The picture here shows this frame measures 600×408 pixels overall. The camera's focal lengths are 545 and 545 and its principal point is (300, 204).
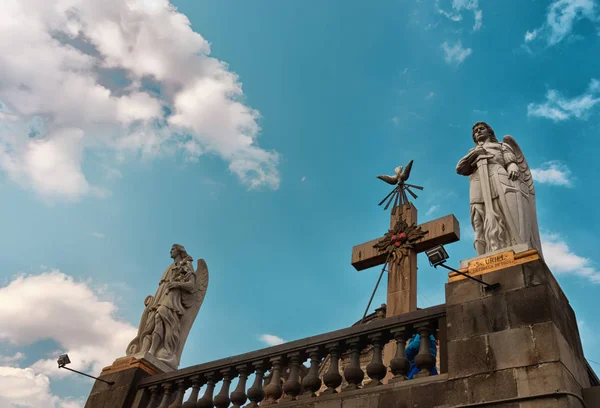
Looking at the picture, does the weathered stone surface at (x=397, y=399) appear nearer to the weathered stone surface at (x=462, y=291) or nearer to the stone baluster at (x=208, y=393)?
the weathered stone surface at (x=462, y=291)

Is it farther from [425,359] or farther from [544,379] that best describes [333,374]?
[544,379]

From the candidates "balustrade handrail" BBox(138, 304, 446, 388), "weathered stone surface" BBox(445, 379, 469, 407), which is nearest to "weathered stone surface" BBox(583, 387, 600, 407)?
"weathered stone surface" BBox(445, 379, 469, 407)

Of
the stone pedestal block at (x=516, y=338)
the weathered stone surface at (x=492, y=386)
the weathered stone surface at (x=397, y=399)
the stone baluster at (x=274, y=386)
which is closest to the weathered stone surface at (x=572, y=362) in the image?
the stone pedestal block at (x=516, y=338)

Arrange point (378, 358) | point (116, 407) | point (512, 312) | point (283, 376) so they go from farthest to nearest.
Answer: point (116, 407)
point (283, 376)
point (378, 358)
point (512, 312)

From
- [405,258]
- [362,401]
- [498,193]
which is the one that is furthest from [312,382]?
[405,258]

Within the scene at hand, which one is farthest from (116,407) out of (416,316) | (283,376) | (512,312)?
(512,312)

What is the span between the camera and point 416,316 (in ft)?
22.6

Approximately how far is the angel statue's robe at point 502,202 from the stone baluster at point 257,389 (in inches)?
138

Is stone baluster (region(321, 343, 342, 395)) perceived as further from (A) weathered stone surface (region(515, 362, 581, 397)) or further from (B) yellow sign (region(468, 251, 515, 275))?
(A) weathered stone surface (region(515, 362, 581, 397))

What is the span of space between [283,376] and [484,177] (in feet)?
13.4

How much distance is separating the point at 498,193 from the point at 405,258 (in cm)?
413

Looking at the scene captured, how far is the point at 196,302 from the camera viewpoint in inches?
438

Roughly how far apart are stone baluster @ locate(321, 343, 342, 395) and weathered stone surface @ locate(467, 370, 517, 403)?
174cm

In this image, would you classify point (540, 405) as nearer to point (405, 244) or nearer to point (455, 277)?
point (455, 277)
